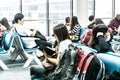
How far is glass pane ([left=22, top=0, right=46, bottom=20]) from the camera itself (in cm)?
997

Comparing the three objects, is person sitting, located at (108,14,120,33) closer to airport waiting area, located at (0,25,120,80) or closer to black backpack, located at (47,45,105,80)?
airport waiting area, located at (0,25,120,80)

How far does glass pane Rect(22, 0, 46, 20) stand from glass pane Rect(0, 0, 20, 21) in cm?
40

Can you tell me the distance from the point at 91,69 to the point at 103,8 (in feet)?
30.6

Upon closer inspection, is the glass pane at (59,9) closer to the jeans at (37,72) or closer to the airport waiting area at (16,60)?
the airport waiting area at (16,60)

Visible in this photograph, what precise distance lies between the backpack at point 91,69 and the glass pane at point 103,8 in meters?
8.80

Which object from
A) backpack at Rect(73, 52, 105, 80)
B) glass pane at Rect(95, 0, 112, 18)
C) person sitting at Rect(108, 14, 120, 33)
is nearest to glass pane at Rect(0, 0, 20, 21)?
glass pane at Rect(95, 0, 112, 18)

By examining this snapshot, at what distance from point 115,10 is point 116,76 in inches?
380

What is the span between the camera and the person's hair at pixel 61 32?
317cm

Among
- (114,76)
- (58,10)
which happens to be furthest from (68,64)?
(58,10)

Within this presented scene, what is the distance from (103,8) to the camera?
11219 mm

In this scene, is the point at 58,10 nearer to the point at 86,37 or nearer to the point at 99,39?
the point at 86,37

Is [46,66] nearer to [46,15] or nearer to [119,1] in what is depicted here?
[46,15]

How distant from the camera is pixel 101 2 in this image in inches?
436

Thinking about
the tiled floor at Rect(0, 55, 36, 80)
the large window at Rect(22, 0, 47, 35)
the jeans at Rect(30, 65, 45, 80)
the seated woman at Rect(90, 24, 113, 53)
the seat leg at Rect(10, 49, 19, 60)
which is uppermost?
the large window at Rect(22, 0, 47, 35)
